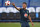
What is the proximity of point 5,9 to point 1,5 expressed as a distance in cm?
59

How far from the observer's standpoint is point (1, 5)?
35.0 feet

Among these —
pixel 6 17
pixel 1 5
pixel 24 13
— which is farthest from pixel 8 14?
pixel 24 13

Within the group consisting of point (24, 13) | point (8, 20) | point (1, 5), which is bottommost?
point (8, 20)

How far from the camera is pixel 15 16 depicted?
34.6 ft

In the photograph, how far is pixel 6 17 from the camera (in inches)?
411

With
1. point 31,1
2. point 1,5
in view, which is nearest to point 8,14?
point 1,5

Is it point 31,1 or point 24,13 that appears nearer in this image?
point 24,13

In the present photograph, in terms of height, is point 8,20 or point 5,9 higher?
point 5,9

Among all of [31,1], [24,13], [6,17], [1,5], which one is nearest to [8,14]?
[6,17]

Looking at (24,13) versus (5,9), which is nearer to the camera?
(24,13)

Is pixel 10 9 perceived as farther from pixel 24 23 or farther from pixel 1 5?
pixel 24 23

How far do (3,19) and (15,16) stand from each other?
1269 millimetres

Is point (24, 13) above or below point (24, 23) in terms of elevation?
above

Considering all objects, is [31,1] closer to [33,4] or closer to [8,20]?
[33,4]
